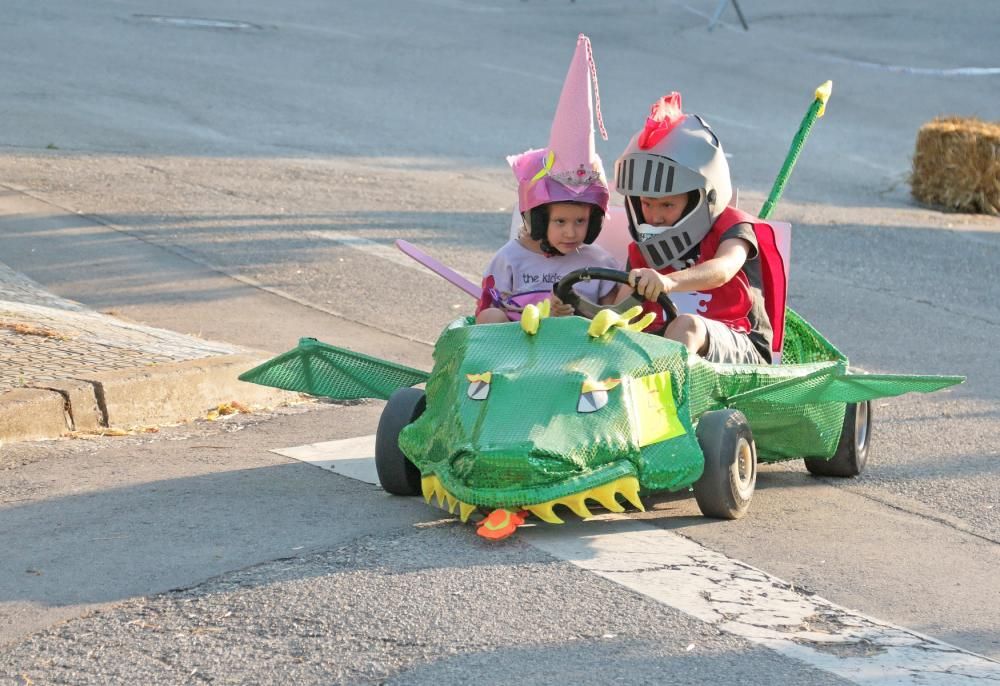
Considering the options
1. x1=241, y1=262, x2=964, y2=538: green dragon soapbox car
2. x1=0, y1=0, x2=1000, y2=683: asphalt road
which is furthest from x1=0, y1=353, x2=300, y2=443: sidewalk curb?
x1=241, y1=262, x2=964, y2=538: green dragon soapbox car

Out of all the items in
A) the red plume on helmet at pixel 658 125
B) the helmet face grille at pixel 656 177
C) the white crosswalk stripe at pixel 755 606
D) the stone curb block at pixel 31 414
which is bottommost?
the white crosswalk stripe at pixel 755 606

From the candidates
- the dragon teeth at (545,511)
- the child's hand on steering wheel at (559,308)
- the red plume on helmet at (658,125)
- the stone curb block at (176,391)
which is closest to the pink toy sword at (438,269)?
the child's hand on steering wheel at (559,308)

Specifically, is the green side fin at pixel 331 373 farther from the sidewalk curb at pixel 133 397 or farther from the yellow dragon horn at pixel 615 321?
the yellow dragon horn at pixel 615 321

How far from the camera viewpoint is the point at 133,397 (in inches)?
257

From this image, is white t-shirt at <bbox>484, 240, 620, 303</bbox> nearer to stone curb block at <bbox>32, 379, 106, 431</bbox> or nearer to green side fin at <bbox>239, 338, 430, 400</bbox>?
green side fin at <bbox>239, 338, 430, 400</bbox>

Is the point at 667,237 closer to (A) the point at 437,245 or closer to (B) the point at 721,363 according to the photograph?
(B) the point at 721,363

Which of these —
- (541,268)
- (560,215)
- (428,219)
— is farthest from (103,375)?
(428,219)

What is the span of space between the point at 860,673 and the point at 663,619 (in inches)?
23.8

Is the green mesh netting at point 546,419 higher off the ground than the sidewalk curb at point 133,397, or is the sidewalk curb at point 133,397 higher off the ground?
the green mesh netting at point 546,419

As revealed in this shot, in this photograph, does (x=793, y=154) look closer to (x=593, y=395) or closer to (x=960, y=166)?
(x=593, y=395)

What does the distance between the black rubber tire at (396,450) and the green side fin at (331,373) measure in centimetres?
48

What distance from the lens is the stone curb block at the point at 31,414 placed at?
6.04 m

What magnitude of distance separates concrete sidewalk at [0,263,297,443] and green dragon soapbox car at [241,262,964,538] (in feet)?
4.58

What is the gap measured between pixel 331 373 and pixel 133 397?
105cm
